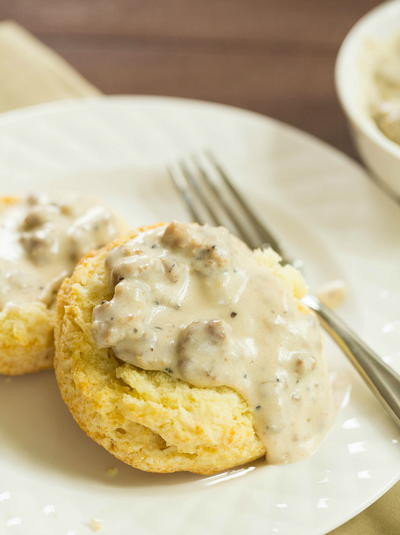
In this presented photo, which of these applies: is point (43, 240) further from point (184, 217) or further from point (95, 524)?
point (95, 524)

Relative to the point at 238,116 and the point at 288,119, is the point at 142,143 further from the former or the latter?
the point at 288,119

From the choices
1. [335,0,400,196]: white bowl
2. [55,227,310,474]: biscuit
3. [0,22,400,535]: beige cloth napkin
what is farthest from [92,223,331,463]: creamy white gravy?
[0,22,400,535]: beige cloth napkin

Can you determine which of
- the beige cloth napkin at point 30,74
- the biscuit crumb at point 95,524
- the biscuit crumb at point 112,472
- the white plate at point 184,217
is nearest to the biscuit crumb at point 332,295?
the white plate at point 184,217

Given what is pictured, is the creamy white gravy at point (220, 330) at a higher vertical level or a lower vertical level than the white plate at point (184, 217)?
higher

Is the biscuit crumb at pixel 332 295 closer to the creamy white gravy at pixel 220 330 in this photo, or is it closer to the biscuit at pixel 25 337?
the creamy white gravy at pixel 220 330

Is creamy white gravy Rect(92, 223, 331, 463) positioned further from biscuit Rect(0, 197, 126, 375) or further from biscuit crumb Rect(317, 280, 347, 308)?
biscuit crumb Rect(317, 280, 347, 308)
